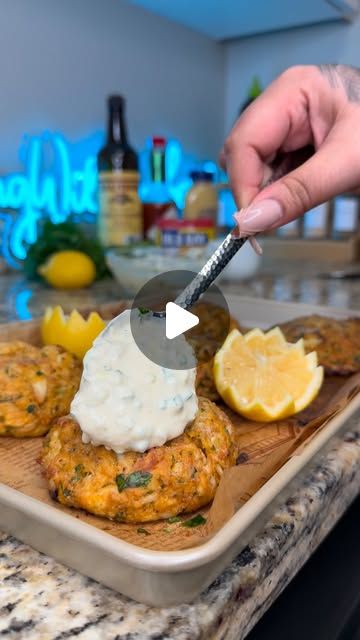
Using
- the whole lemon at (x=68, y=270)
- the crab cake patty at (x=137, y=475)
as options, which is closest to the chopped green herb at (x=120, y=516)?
the crab cake patty at (x=137, y=475)

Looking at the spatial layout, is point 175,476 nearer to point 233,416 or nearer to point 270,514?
point 270,514

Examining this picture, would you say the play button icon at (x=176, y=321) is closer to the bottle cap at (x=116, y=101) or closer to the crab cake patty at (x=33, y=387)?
the crab cake patty at (x=33, y=387)

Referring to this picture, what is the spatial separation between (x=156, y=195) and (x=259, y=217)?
1405 mm

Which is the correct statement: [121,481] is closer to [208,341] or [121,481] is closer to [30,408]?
[30,408]

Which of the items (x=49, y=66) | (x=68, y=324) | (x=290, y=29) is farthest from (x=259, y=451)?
(x=290, y=29)

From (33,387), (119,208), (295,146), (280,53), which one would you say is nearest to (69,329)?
(33,387)

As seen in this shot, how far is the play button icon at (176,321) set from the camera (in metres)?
0.47

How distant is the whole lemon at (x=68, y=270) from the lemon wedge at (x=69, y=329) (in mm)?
664

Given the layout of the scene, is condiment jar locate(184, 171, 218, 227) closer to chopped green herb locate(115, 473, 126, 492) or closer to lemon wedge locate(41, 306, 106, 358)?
lemon wedge locate(41, 306, 106, 358)

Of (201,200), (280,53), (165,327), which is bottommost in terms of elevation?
(165,327)

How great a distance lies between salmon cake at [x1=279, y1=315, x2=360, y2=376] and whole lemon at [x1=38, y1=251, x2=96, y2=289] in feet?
2.41

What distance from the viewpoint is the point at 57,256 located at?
1521mm

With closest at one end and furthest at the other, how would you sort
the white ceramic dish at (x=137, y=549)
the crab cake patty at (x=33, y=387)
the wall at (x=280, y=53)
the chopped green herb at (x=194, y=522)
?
the white ceramic dish at (x=137, y=549), the chopped green herb at (x=194, y=522), the crab cake patty at (x=33, y=387), the wall at (x=280, y=53)

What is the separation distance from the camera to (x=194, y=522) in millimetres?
443
